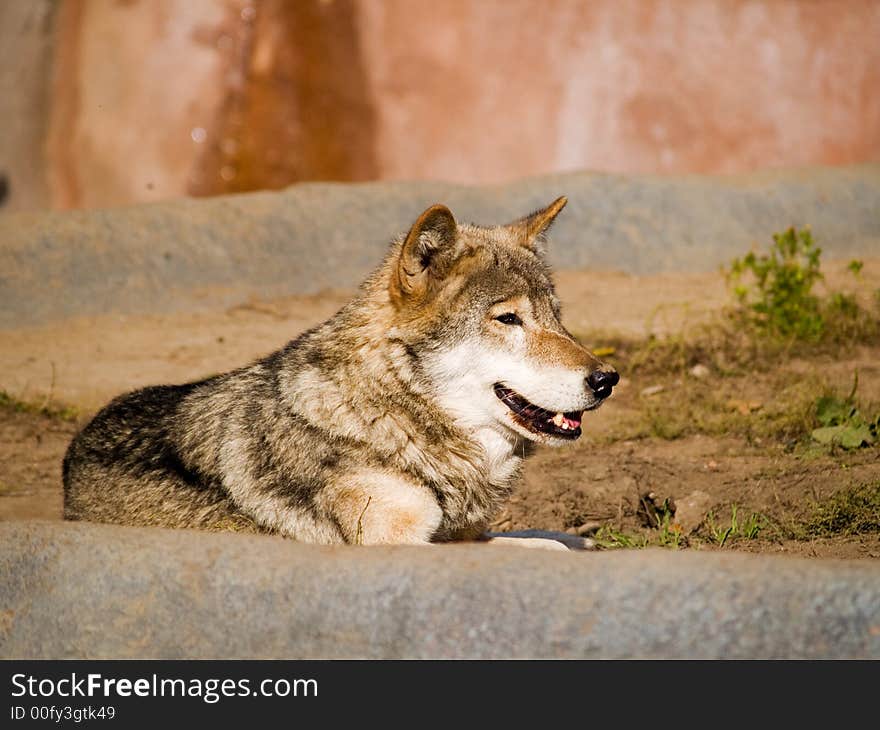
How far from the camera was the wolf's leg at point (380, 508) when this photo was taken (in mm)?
4426

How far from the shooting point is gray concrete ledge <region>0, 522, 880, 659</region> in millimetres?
3500

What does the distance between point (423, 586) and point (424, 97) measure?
1013 cm

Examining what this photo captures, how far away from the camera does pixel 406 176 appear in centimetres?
1346

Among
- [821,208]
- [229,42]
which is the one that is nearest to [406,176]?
[229,42]

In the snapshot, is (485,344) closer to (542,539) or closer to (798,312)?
(542,539)

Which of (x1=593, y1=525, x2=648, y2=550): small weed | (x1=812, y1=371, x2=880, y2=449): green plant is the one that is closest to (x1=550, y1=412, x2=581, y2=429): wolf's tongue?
(x1=593, y1=525, x2=648, y2=550): small weed

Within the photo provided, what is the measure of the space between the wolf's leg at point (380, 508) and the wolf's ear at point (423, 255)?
2.29 feet

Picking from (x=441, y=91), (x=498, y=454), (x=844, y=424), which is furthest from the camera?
(x=441, y=91)

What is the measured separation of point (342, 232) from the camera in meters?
9.95

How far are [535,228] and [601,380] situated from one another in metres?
0.91

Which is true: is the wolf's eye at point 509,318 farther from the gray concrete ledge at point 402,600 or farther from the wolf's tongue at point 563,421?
the gray concrete ledge at point 402,600

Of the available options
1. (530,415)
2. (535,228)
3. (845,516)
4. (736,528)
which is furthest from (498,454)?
(845,516)

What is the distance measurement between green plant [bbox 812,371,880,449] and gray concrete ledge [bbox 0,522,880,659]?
9.78 feet
